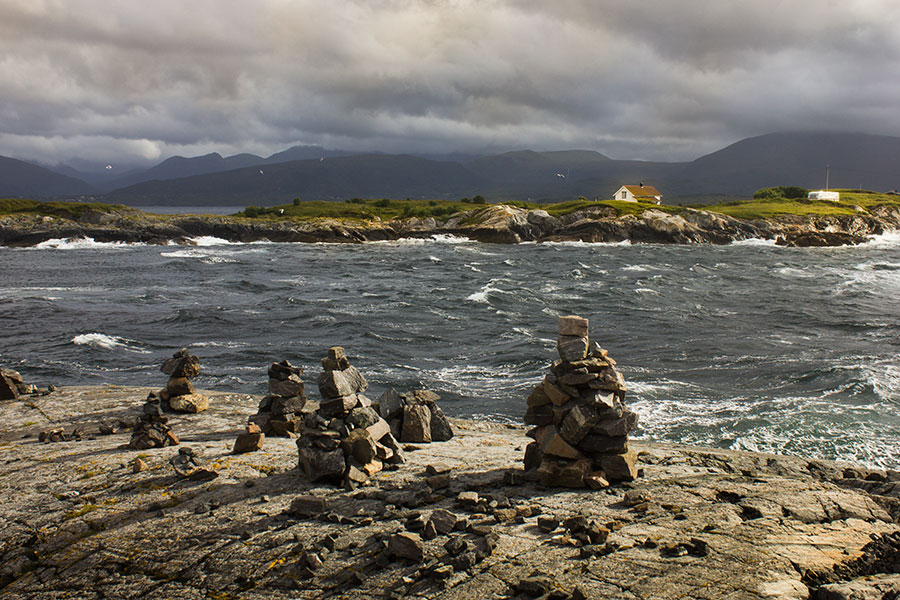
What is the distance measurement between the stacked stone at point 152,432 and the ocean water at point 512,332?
9.29m

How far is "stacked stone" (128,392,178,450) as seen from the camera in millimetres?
14750

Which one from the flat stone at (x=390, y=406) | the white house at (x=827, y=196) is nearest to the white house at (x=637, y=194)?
the white house at (x=827, y=196)

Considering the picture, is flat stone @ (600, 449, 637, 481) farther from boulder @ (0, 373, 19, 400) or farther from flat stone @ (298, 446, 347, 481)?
boulder @ (0, 373, 19, 400)

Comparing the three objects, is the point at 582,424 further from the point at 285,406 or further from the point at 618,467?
the point at 285,406

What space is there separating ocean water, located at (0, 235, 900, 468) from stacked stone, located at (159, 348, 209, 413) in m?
6.67

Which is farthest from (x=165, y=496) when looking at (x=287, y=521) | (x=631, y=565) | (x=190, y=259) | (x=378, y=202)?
(x=378, y=202)

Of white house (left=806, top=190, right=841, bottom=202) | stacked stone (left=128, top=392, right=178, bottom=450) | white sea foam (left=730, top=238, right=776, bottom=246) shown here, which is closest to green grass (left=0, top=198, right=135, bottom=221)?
stacked stone (left=128, top=392, right=178, bottom=450)

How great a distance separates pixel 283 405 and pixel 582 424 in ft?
28.5

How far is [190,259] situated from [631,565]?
3619 inches

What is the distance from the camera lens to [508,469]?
43.5 ft

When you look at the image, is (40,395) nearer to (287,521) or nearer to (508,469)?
(287,521)

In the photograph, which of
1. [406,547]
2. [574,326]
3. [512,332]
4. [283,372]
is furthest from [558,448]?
[512,332]

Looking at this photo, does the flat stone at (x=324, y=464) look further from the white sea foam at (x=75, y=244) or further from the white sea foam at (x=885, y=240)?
the white sea foam at (x=885, y=240)

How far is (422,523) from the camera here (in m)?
10.2
